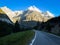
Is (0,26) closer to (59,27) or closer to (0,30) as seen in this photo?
(0,30)

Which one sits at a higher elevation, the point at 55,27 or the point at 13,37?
the point at 13,37

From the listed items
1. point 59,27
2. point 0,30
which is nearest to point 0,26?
point 0,30

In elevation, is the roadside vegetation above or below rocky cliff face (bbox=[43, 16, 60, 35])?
above

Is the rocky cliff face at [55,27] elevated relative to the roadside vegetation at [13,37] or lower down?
lower down

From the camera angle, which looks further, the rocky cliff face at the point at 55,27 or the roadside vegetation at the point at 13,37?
the rocky cliff face at the point at 55,27

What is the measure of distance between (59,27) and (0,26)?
193 ft

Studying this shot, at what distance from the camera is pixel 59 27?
106 m

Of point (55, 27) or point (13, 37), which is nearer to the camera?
point (13, 37)

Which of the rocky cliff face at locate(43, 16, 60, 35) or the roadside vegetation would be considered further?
the rocky cliff face at locate(43, 16, 60, 35)

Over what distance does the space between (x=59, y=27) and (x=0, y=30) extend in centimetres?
6108

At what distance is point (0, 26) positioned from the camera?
51.2 meters

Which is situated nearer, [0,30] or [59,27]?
[0,30]
